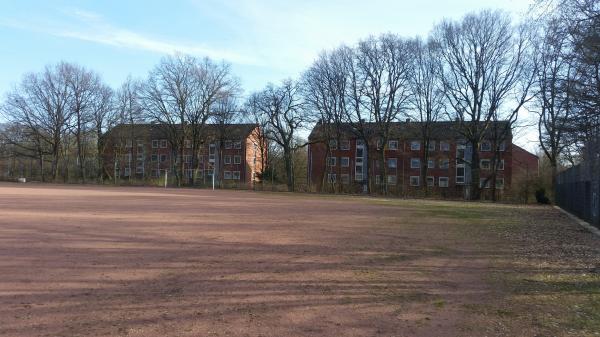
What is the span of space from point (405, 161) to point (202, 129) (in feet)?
113

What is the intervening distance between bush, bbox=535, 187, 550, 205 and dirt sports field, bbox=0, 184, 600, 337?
39.9 metres

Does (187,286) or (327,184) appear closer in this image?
(187,286)

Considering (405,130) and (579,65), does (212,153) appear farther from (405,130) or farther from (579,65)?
(579,65)

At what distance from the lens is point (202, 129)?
261ft

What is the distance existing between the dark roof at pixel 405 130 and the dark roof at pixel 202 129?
11.8 meters

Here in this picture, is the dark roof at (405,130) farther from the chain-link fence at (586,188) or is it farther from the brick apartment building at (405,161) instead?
the chain-link fence at (586,188)

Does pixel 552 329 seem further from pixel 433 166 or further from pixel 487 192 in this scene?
pixel 433 166

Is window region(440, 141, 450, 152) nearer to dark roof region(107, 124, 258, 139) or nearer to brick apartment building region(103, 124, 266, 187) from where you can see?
brick apartment building region(103, 124, 266, 187)

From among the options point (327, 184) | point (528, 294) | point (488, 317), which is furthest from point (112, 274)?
point (327, 184)

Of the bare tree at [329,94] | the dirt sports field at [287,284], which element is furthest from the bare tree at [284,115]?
the dirt sports field at [287,284]

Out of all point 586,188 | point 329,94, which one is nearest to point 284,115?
point 329,94

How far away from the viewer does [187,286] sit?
8875 mm

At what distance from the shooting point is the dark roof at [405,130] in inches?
2704

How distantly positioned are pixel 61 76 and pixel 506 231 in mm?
75490
